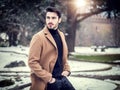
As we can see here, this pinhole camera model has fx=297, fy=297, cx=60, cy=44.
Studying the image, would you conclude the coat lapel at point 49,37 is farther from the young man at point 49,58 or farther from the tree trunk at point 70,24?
the tree trunk at point 70,24

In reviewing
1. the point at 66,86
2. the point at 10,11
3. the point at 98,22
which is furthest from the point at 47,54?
the point at 98,22

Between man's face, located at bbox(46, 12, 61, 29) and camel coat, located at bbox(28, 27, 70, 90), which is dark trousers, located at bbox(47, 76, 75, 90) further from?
man's face, located at bbox(46, 12, 61, 29)

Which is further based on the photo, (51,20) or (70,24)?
(70,24)

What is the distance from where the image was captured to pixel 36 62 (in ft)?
11.0

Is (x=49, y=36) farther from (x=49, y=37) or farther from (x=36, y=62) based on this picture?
(x=36, y=62)

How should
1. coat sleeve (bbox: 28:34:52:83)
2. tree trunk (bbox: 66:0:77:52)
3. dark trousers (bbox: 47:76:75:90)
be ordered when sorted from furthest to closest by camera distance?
tree trunk (bbox: 66:0:77:52) → dark trousers (bbox: 47:76:75:90) → coat sleeve (bbox: 28:34:52:83)

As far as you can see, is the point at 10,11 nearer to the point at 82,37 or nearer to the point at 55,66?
the point at 55,66

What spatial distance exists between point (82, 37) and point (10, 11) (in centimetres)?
2934

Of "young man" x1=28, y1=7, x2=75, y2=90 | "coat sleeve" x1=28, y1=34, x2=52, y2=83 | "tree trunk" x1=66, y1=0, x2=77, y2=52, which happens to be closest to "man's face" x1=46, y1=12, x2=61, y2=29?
"young man" x1=28, y1=7, x2=75, y2=90

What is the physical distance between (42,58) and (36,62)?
0.16 meters

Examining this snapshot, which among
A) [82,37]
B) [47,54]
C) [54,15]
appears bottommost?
[82,37]

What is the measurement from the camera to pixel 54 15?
365cm

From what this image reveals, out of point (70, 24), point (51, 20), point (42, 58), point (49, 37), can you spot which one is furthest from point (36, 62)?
point (70, 24)

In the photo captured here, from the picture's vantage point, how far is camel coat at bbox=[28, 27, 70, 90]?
337cm
